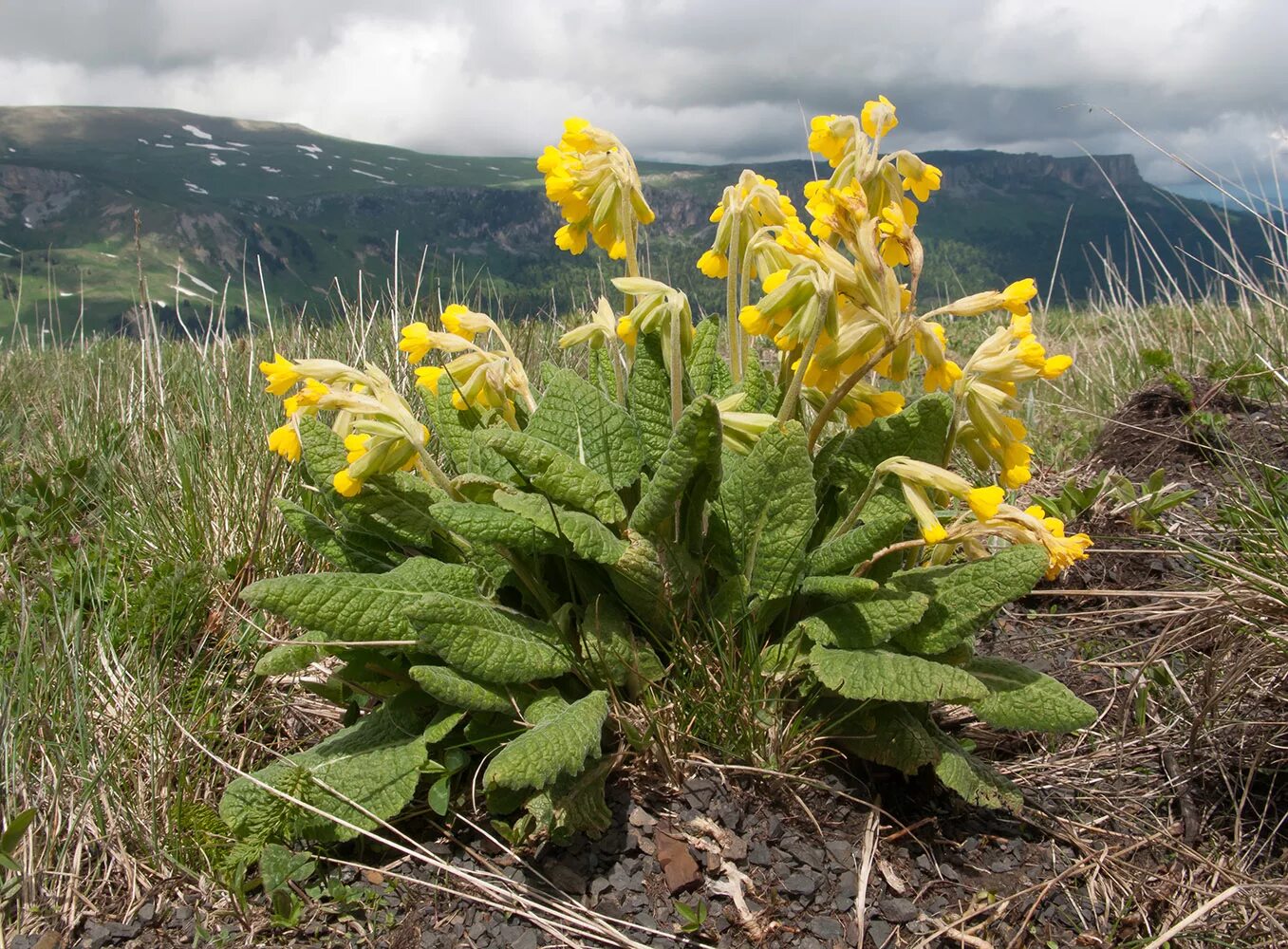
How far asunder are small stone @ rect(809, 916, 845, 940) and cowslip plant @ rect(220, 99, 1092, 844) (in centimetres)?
33

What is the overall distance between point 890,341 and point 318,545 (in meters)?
1.38

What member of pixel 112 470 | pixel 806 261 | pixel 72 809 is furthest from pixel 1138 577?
pixel 112 470

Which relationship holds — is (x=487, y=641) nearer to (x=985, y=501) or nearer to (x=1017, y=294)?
(x=985, y=501)

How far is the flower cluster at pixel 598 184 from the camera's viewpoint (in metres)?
2.13

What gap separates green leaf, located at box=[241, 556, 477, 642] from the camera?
1.77 metres

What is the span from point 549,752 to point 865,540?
70 centimetres

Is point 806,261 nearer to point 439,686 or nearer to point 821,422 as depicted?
point 821,422

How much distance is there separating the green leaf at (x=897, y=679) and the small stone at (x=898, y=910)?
1.28ft

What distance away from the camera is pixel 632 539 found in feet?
6.23

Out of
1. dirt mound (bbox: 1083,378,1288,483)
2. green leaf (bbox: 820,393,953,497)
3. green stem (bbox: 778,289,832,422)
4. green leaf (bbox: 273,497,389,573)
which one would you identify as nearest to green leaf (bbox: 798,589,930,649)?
green leaf (bbox: 820,393,953,497)

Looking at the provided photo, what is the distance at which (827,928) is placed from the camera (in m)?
1.74

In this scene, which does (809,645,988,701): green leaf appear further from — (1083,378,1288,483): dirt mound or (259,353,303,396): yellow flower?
(1083,378,1288,483): dirt mound

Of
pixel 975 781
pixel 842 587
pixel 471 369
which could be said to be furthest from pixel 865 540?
pixel 471 369

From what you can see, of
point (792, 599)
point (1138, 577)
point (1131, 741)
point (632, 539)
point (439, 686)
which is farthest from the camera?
point (1138, 577)
